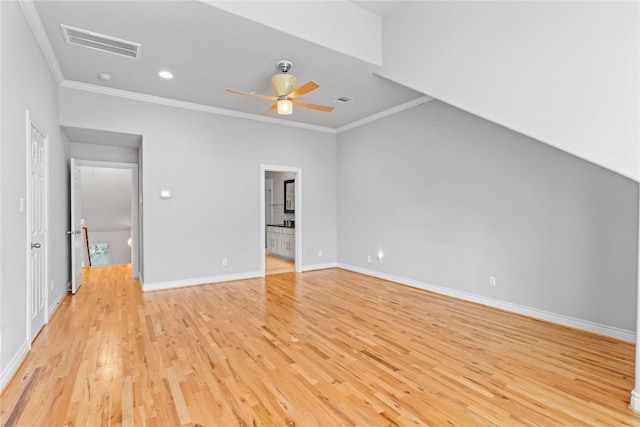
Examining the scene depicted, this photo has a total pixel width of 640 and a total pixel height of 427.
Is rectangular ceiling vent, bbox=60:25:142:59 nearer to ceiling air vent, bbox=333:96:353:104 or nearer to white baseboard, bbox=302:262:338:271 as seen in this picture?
ceiling air vent, bbox=333:96:353:104

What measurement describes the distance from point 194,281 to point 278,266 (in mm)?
2178

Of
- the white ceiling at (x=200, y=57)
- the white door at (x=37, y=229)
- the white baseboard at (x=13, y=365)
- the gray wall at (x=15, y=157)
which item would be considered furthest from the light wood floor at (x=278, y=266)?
the gray wall at (x=15, y=157)

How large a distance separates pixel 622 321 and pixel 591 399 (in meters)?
1.48

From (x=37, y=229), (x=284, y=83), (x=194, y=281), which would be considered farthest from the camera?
(x=194, y=281)

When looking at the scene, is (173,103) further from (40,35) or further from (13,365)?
(13,365)

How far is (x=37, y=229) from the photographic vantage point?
130 inches

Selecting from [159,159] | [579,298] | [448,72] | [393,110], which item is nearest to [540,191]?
[579,298]

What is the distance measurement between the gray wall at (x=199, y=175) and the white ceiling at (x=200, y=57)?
386 mm

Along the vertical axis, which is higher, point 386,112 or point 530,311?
point 386,112

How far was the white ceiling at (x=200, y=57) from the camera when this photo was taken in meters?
2.91

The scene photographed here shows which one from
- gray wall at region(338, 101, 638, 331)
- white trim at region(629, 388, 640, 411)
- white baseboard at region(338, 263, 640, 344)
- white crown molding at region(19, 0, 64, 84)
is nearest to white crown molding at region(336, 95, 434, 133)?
gray wall at region(338, 101, 638, 331)

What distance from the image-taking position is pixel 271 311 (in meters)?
3.97

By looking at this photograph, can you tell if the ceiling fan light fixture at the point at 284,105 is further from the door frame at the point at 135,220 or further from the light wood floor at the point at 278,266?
the door frame at the point at 135,220

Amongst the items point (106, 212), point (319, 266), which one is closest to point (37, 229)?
point (319, 266)
